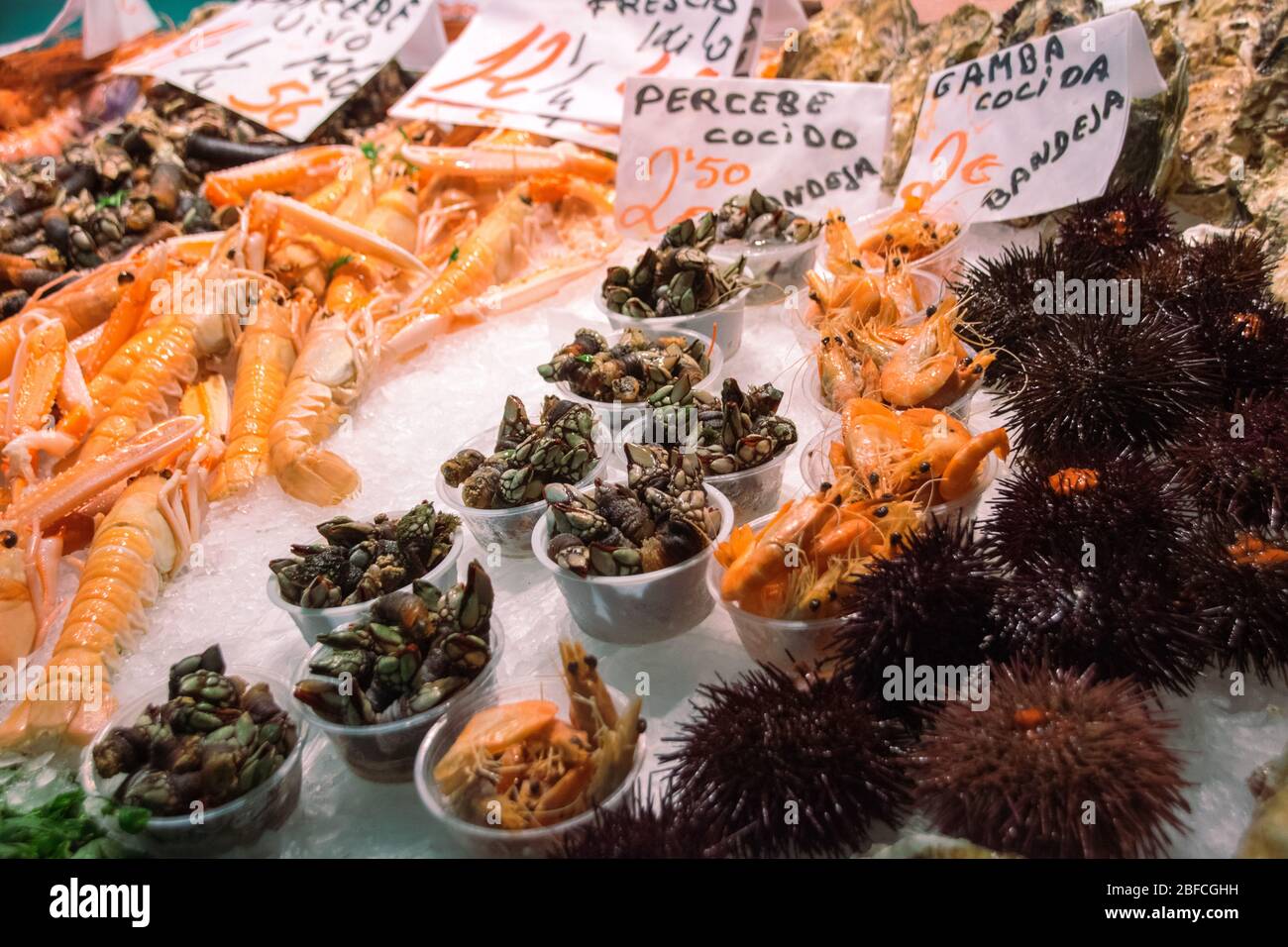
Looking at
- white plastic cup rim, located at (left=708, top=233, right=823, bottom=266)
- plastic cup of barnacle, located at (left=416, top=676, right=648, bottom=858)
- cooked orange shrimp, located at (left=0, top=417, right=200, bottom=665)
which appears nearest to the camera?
plastic cup of barnacle, located at (left=416, top=676, right=648, bottom=858)

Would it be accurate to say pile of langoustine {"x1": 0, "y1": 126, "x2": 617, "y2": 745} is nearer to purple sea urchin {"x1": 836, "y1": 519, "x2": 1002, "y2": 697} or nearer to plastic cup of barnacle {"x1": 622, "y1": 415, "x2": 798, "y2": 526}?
plastic cup of barnacle {"x1": 622, "y1": 415, "x2": 798, "y2": 526}

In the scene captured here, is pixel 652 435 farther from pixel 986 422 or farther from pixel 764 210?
pixel 764 210

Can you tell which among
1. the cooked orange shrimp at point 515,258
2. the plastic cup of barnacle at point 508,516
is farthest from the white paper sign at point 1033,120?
the plastic cup of barnacle at point 508,516

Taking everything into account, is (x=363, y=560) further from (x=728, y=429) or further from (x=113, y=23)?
(x=113, y=23)

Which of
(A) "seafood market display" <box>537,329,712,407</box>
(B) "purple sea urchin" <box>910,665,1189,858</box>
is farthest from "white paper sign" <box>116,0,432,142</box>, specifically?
(B) "purple sea urchin" <box>910,665,1189,858</box>

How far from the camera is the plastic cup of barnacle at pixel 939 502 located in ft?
5.80

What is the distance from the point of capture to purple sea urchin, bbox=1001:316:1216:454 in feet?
6.04

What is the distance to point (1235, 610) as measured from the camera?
1.47m

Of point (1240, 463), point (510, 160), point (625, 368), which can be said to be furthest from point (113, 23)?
point (1240, 463)

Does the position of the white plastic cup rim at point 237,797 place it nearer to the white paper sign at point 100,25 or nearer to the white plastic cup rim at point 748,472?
the white plastic cup rim at point 748,472

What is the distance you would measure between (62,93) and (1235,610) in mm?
→ 5296

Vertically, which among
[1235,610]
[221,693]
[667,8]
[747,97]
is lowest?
[221,693]

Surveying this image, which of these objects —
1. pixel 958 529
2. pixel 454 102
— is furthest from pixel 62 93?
pixel 958 529

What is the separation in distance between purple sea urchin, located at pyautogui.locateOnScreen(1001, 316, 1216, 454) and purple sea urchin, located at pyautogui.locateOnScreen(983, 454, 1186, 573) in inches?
5.7
